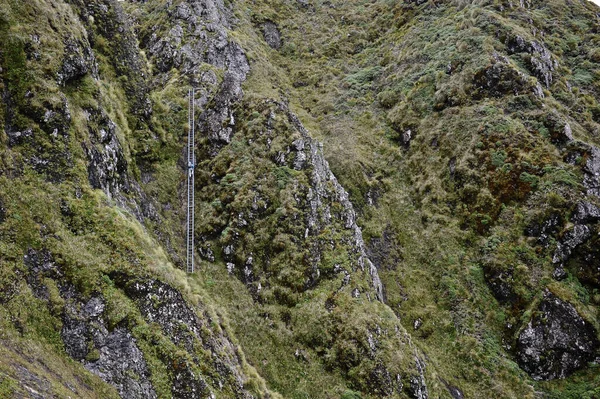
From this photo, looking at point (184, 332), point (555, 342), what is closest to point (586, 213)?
point (555, 342)

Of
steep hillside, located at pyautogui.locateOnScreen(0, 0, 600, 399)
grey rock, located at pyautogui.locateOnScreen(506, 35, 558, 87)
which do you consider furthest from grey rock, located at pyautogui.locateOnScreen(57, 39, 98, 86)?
grey rock, located at pyautogui.locateOnScreen(506, 35, 558, 87)

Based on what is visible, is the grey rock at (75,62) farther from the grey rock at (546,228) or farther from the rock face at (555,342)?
the grey rock at (546,228)

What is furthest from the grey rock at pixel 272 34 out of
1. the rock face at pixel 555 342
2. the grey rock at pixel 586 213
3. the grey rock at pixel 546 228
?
the rock face at pixel 555 342

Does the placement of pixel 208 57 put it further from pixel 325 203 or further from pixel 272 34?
pixel 325 203

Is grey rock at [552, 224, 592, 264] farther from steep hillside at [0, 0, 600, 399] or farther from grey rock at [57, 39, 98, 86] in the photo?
grey rock at [57, 39, 98, 86]

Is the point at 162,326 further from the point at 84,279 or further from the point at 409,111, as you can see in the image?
the point at 409,111

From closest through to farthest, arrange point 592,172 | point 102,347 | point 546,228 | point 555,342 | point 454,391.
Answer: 1. point 102,347
2. point 454,391
3. point 555,342
4. point 546,228
5. point 592,172
